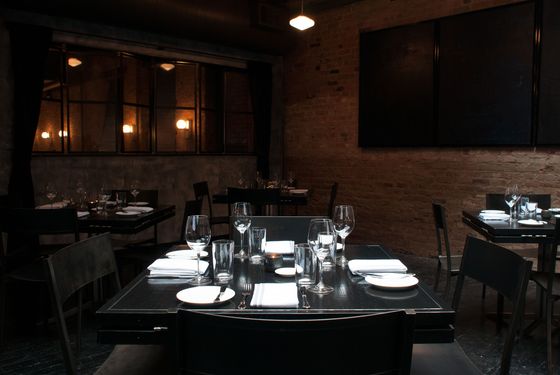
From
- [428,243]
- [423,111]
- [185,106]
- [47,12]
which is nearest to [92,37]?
[47,12]

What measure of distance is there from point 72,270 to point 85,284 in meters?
0.10

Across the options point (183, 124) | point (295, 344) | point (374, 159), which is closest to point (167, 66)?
point (183, 124)

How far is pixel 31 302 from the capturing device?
4.30 meters

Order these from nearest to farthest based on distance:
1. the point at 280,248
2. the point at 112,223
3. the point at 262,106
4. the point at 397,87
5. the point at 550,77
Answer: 1. the point at 280,248
2. the point at 112,223
3. the point at 550,77
4. the point at 397,87
5. the point at 262,106

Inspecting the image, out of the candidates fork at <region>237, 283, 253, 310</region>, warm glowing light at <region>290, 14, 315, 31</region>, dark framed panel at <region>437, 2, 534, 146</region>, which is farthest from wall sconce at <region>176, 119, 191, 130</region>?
fork at <region>237, 283, 253, 310</region>

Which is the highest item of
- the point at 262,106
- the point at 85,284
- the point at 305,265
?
the point at 262,106

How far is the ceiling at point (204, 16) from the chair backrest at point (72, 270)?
12.4 feet

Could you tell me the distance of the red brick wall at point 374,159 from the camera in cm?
559

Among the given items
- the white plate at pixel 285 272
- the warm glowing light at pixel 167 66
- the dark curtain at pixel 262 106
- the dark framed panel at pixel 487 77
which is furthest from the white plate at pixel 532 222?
the warm glowing light at pixel 167 66

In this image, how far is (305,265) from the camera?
1869 mm

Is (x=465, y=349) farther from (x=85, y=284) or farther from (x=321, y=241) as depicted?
(x=85, y=284)

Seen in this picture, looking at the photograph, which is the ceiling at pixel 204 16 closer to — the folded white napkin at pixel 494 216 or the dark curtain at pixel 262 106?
the dark curtain at pixel 262 106

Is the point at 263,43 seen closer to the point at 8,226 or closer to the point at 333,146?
the point at 333,146

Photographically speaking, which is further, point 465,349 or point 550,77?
point 550,77
